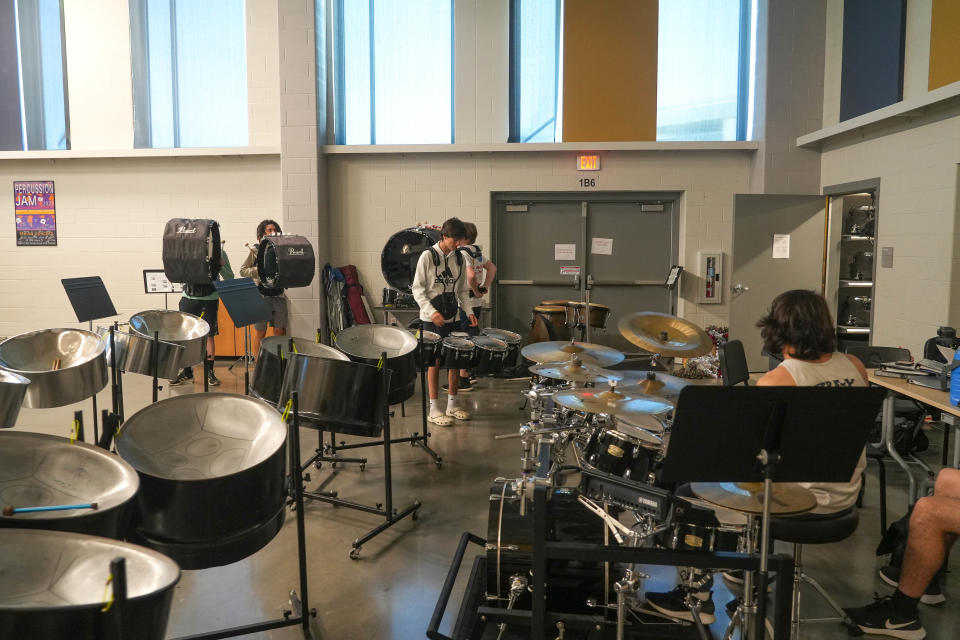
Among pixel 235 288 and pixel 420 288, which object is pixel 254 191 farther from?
pixel 235 288

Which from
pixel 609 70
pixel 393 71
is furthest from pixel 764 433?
pixel 393 71

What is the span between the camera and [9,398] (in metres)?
2.18

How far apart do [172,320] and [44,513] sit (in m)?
2.48

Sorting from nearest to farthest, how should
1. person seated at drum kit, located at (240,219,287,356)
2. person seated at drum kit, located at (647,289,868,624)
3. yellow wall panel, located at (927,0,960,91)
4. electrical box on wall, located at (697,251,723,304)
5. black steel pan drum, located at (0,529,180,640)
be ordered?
black steel pan drum, located at (0,529,180,640) → person seated at drum kit, located at (647,289,868,624) → yellow wall panel, located at (927,0,960,91) → person seated at drum kit, located at (240,219,287,356) → electrical box on wall, located at (697,251,723,304)

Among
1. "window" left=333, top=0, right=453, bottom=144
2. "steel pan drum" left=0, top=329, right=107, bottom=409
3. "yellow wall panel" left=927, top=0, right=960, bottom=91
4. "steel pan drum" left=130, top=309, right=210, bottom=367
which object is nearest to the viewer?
"steel pan drum" left=0, top=329, right=107, bottom=409

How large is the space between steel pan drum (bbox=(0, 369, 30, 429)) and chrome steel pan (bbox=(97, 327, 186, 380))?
90 centimetres

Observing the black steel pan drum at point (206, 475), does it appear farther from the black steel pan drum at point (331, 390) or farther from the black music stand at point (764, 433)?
the black music stand at point (764, 433)

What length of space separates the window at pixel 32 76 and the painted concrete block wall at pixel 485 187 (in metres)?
2.93

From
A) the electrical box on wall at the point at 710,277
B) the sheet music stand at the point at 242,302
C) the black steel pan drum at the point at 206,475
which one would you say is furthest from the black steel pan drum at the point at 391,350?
the electrical box on wall at the point at 710,277

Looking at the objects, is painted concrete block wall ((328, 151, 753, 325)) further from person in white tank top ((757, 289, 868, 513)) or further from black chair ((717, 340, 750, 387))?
person in white tank top ((757, 289, 868, 513))

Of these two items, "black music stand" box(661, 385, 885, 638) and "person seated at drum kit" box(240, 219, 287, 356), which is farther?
"person seated at drum kit" box(240, 219, 287, 356)

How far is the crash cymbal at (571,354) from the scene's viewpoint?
3172 mm

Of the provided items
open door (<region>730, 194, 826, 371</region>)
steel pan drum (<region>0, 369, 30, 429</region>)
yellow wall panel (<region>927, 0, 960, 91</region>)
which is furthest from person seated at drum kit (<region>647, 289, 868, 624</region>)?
open door (<region>730, 194, 826, 371</region>)

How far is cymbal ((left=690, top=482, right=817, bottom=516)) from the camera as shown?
1.78 m
